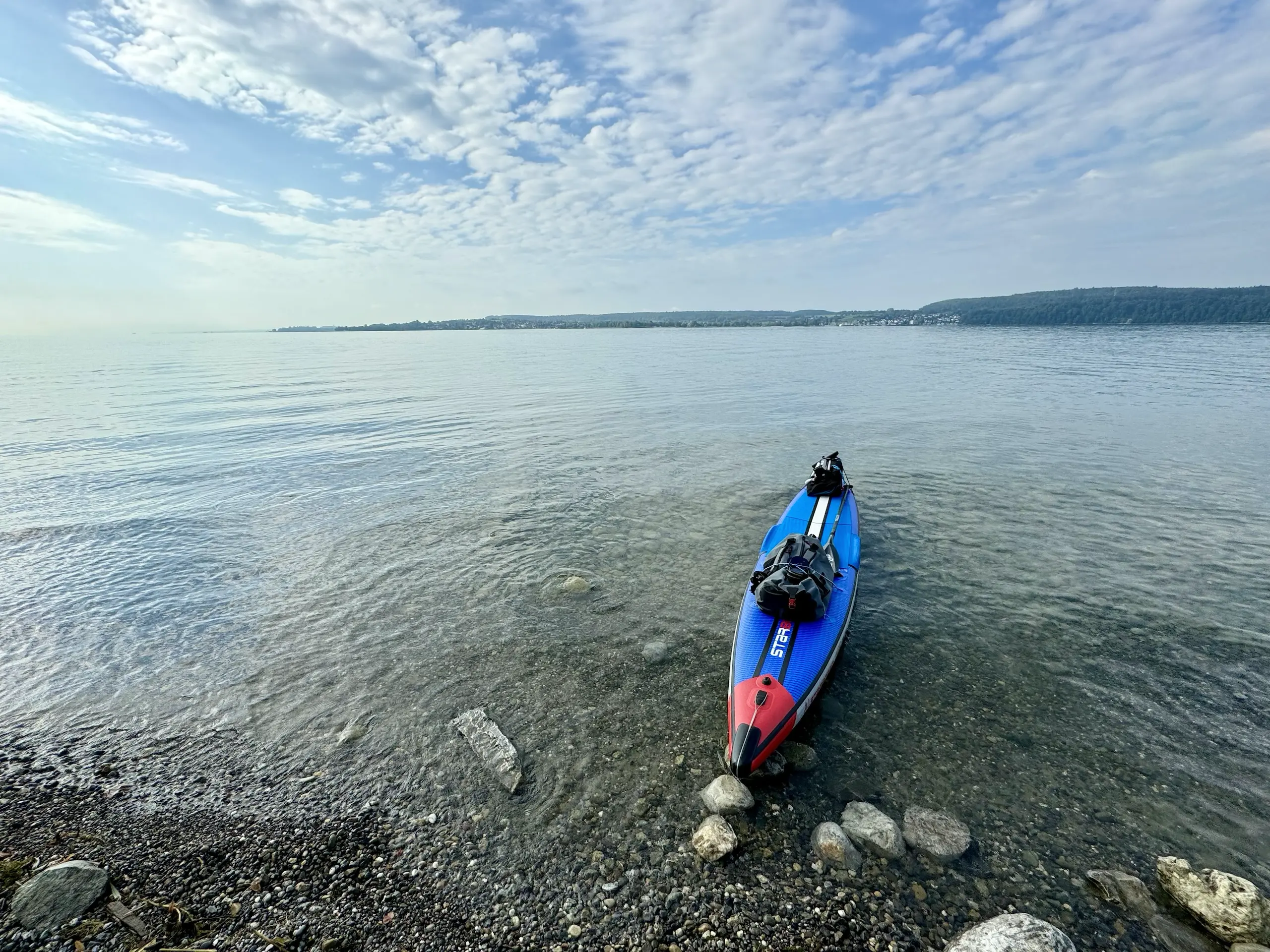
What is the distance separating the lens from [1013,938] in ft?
18.7

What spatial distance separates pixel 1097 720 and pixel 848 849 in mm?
5873

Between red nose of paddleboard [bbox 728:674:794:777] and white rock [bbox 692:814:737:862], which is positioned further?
red nose of paddleboard [bbox 728:674:794:777]

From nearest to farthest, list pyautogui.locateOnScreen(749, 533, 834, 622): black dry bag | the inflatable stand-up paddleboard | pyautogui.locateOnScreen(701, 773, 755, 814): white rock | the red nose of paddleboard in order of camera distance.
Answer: pyautogui.locateOnScreen(701, 773, 755, 814): white rock → the red nose of paddleboard → the inflatable stand-up paddleboard → pyautogui.locateOnScreen(749, 533, 834, 622): black dry bag

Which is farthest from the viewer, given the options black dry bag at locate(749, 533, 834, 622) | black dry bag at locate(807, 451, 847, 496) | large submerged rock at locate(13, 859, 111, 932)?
black dry bag at locate(807, 451, 847, 496)

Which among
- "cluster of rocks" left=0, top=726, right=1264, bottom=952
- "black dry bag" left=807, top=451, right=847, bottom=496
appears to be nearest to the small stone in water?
"cluster of rocks" left=0, top=726, right=1264, bottom=952

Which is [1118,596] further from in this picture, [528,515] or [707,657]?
[528,515]

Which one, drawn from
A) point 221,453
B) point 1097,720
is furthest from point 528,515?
point 221,453

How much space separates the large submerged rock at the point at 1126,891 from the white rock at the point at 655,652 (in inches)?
272

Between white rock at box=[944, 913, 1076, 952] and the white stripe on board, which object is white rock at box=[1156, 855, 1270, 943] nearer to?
white rock at box=[944, 913, 1076, 952]

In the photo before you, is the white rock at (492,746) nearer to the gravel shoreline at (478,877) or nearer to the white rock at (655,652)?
the gravel shoreline at (478,877)

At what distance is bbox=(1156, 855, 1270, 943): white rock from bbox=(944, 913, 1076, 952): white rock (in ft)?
5.41

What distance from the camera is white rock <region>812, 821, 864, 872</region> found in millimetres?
6949

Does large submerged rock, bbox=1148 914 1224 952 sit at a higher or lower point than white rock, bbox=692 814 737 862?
lower

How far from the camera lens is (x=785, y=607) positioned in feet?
36.1
